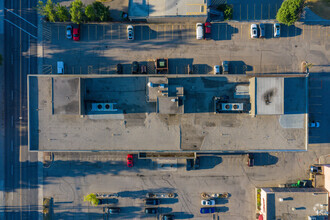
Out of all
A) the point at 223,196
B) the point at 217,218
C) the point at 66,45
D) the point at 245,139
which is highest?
the point at 66,45

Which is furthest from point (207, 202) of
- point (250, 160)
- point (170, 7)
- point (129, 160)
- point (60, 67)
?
point (60, 67)

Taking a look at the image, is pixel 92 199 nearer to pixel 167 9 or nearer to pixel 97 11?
pixel 97 11


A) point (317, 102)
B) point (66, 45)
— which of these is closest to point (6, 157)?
point (66, 45)

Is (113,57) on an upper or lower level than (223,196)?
upper

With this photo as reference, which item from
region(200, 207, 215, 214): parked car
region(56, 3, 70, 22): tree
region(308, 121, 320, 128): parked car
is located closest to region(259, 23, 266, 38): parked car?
region(308, 121, 320, 128): parked car

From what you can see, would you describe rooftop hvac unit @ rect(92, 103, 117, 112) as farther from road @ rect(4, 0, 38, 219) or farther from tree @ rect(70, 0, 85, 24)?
road @ rect(4, 0, 38, 219)

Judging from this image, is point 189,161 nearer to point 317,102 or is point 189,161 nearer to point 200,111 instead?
point 200,111

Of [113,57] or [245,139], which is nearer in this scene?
[245,139]
